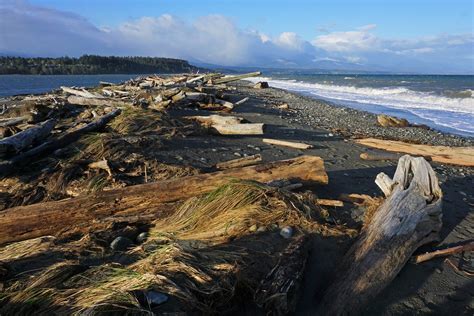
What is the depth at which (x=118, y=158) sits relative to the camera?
5855mm

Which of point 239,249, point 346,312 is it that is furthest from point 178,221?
point 346,312

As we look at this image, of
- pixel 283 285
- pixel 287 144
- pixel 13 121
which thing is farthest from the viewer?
pixel 13 121

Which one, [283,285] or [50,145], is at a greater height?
[50,145]

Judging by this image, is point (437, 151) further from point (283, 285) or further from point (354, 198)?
point (283, 285)

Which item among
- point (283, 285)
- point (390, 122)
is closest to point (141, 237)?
point (283, 285)

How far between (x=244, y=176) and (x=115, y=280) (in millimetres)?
2431

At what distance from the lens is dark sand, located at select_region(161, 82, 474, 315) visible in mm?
3119

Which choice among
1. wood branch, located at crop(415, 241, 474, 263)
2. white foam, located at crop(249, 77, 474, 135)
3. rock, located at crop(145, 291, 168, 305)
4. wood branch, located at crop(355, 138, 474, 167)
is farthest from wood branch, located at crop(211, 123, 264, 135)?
white foam, located at crop(249, 77, 474, 135)

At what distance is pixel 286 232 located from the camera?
3.71 m

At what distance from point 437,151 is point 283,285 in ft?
20.2

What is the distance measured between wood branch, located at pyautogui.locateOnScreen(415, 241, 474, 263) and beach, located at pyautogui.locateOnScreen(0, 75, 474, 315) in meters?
0.06

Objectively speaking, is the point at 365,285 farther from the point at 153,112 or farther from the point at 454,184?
the point at 153,112

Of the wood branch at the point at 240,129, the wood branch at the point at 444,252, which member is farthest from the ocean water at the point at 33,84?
the wood branch at the point at 444,252

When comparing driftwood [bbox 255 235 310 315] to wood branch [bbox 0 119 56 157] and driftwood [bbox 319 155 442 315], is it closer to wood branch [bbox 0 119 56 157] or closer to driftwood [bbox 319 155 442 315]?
driftwood [bbox 319 155 442 315]
